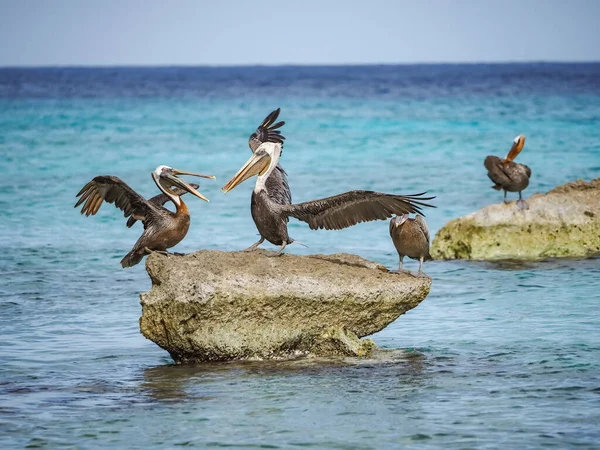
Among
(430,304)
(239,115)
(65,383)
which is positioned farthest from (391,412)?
(239,115)

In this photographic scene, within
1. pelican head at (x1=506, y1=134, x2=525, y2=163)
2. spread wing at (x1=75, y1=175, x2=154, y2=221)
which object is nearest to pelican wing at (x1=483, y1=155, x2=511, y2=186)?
pelican head at (x1=506, y1=134, x2=525, y2=163)

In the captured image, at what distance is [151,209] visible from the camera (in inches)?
306

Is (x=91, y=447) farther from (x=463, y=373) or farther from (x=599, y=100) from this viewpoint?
(x=599, y=100)

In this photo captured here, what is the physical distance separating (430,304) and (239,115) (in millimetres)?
30257

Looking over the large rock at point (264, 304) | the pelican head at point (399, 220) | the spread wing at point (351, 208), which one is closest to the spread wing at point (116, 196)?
the large rock at point (264, 304)

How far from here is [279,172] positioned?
8664 mm

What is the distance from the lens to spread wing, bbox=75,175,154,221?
7.82 metres

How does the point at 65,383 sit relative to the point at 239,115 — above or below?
below

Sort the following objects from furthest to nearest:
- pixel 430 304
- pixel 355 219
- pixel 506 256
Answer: pixel 506 256 < pixel 430 304 < pixel 355 219

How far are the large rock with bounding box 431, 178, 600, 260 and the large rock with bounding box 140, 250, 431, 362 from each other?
160 inches

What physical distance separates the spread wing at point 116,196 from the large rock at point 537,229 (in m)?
4.59

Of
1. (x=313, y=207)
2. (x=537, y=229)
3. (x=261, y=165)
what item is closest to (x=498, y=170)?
(x=537, y=229)

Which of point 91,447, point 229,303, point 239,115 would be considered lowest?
point 91,447

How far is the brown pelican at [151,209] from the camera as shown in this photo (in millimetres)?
7730
